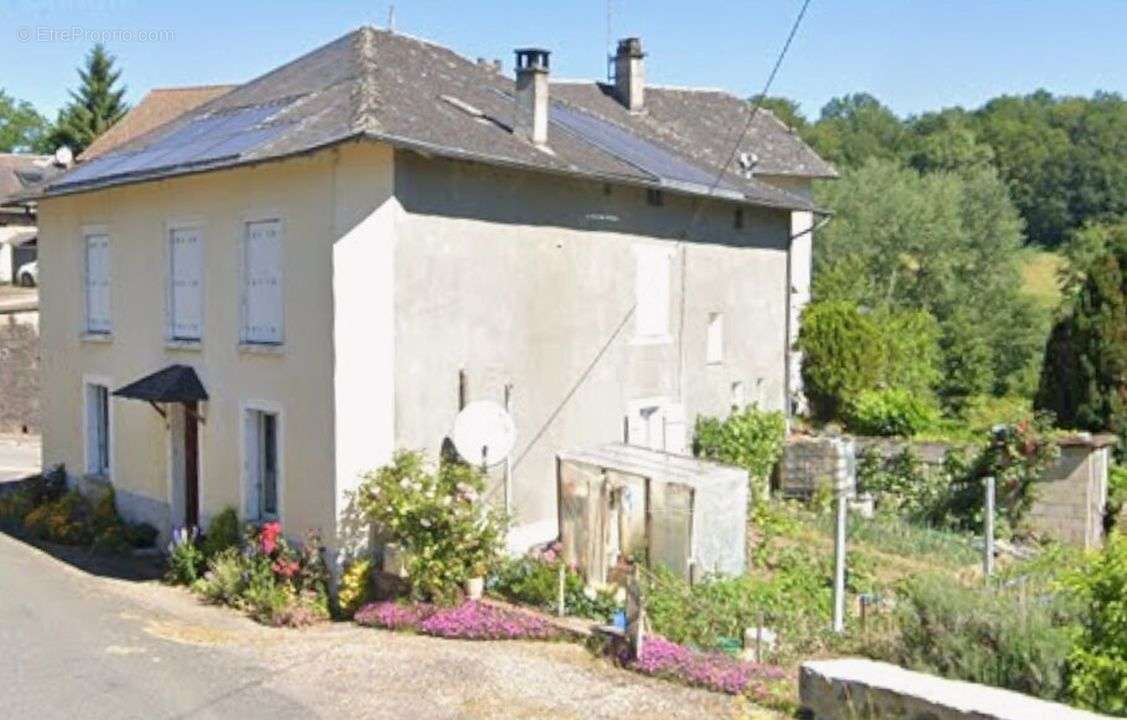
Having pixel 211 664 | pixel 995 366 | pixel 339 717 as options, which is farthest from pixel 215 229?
pixel 995 366

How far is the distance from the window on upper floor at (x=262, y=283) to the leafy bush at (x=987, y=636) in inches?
349

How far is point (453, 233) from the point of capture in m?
14.4

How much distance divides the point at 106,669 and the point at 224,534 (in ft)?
14.4

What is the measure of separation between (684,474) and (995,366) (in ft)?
116

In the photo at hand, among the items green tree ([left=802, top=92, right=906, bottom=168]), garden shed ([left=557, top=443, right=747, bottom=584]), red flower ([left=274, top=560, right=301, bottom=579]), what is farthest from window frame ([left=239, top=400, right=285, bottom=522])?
green tree ([left=802, top=92, right=906, bottom=168])

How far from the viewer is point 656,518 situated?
14.3m

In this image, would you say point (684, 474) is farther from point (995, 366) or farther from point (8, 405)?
point (995, 366)

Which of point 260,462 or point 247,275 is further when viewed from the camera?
point 260,462

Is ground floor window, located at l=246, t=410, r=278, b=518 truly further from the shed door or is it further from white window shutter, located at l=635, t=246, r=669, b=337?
white window shutter, located at l=635, t=246, r=669, b=337

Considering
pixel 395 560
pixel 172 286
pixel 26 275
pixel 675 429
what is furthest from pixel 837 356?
pixel 26 275

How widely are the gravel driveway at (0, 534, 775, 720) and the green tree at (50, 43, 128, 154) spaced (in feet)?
166

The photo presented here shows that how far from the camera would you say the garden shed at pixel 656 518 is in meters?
14.0

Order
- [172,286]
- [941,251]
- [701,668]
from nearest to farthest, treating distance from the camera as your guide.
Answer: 1. [701,668]
2. [172,286]
3. [941,251]

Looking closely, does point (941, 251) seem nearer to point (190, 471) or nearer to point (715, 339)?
point (715, 339)
